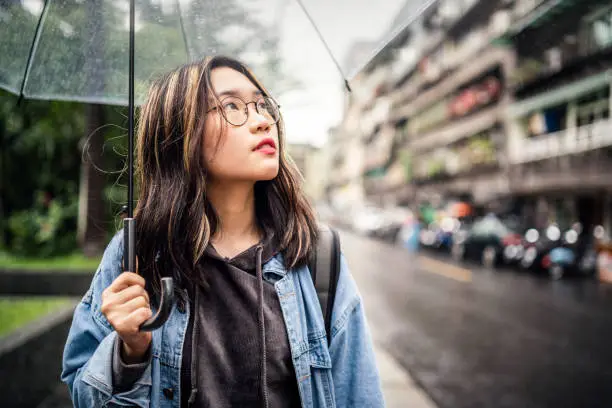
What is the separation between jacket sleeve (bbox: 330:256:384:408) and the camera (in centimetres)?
171

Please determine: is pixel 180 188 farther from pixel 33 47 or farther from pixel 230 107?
pixel 33 47

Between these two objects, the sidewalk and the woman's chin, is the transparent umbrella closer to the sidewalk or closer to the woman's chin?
the woman's chin

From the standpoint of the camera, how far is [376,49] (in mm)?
2078

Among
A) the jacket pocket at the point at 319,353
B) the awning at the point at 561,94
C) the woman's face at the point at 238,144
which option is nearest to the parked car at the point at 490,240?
the awning at the point at 561,94

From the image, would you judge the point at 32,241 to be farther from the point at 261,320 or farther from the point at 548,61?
the point at 548,61

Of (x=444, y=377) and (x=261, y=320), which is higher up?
(x=261, y=320)

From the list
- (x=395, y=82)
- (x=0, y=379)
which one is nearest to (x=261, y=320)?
(x=0, y=379)

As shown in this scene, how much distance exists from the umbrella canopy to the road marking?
12.0 m

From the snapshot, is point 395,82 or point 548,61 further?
point 395,82

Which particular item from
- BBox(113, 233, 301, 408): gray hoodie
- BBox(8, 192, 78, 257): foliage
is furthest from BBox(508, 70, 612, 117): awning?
BBox(113, 233, 301, 408): gray hoodie

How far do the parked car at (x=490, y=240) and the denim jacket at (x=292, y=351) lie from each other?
48.8 ft

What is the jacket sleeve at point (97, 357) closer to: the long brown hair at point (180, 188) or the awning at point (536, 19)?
the long brown hair at point (180, 188)

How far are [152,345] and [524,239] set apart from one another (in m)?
15.3

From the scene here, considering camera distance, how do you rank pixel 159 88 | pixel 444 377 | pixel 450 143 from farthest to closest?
pixel 450 143
pixel 444 377
pixel 159 88
